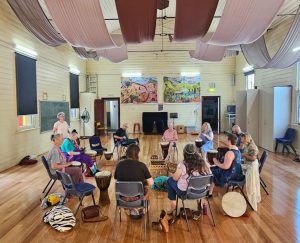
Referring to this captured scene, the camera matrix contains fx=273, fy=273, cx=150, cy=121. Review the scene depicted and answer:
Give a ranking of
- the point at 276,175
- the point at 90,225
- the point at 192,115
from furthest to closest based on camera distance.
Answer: the point at 192,115 < the point at 276,175 < the point at 90,225

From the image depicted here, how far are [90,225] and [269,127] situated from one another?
7.81 meters

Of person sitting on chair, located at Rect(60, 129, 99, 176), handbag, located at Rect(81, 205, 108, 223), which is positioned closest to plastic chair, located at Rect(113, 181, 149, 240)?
handbag, located at Rect(81, 205, 108, 223)

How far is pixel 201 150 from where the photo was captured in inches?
268

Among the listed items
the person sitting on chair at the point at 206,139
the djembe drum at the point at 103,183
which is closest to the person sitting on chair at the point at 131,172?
the djembe drum at the point at 103,183

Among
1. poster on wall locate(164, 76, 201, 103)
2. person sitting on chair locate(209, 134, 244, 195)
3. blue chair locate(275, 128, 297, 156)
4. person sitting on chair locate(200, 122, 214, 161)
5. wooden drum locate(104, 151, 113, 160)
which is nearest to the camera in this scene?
person sitting on chair locate(209, 134, 244, 195)

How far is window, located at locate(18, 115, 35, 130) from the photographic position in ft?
27.9

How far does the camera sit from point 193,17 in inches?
192

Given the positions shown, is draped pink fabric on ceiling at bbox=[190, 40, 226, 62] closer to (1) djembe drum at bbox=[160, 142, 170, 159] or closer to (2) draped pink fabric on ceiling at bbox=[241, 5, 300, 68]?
(2) draped pink fabric on ceiling at bbox=[241, 5, 300, 68]

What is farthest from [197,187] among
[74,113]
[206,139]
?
[74,113]

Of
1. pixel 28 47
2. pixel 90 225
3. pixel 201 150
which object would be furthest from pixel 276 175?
pixel 28 47

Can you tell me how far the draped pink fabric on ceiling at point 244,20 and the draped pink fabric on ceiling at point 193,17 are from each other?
0.80 feet

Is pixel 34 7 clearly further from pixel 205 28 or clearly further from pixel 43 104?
pixel 43 104

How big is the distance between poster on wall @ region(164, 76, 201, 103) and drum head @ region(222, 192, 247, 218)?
11.8m

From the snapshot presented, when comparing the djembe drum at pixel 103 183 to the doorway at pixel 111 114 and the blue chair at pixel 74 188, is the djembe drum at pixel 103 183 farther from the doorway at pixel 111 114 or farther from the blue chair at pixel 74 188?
the doorway at pixel 111 114
